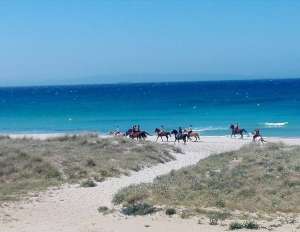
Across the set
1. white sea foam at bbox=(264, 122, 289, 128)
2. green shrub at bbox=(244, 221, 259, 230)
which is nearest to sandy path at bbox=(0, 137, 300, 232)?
green shrub at bbox=(244, 221, 259, 230)

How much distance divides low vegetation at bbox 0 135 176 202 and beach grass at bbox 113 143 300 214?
368 centimetres

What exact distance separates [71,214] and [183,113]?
A: 7611 cm

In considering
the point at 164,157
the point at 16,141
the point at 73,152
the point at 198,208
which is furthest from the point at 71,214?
the point at 16,141

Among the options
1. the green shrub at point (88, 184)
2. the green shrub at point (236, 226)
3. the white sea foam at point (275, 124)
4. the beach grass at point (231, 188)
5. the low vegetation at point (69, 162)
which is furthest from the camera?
the white sea foam at point (275, 124)

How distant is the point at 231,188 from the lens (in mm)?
21375

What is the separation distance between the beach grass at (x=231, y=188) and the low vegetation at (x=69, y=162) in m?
3.68

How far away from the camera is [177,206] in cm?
1944

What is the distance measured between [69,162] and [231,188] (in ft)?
31.2

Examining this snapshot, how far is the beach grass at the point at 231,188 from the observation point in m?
19.4

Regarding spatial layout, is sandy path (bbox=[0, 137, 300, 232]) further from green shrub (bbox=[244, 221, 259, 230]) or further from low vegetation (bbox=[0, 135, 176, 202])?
low vegetation (bbox=[0, 135, 176, 202])

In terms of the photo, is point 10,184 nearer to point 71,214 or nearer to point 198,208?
point 71,214

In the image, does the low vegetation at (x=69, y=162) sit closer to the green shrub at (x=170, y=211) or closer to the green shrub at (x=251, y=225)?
the green shrub at (x=170, y=211)

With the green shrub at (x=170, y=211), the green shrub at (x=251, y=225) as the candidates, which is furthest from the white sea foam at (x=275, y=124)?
the green shrub at (x=251, y=225)

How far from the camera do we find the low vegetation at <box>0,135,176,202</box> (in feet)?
83.3
